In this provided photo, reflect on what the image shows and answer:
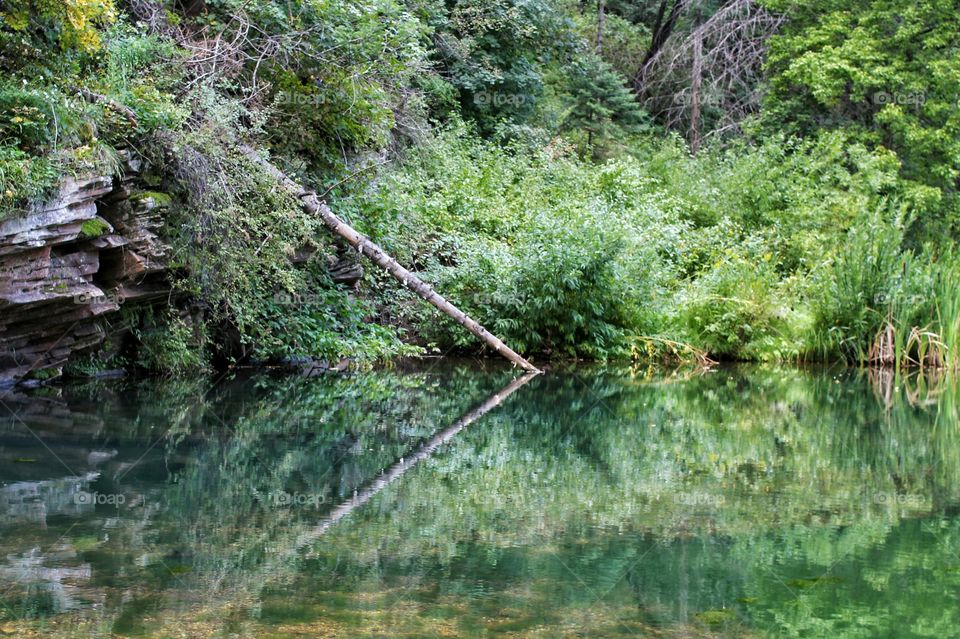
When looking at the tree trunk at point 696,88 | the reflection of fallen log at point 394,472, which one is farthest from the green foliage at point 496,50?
the reflection of fallen log at point 394,472

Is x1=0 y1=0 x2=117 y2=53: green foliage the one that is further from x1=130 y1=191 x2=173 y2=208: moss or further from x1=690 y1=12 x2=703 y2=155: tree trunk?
x1=690 y1=12 x2=703 y2=155: tree trunk

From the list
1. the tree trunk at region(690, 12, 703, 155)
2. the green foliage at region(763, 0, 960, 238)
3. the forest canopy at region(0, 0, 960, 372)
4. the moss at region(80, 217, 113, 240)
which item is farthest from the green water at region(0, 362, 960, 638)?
the tree trunk at region(690, 12, 703, 155)

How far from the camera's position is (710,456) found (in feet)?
24.7

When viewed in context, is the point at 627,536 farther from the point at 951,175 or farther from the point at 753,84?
the point at 753,84

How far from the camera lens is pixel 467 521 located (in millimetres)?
5285

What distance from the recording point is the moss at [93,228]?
32.9 feet

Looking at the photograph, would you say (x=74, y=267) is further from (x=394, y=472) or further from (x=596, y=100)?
(x=596, y=100)

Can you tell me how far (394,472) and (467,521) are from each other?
1.45 m

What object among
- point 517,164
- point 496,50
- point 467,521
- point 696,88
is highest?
point 696,88

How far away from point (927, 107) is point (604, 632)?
21873mm

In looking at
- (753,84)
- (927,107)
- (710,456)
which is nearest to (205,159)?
(710,456)

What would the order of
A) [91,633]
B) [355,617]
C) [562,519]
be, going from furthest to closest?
[562,519]
[355,617]
[91,633]

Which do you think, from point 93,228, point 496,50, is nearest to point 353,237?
point 93,228

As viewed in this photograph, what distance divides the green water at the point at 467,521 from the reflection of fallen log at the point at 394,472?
32 millimetres
